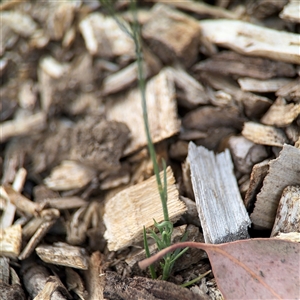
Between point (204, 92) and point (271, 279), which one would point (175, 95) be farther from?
point (271, 279)

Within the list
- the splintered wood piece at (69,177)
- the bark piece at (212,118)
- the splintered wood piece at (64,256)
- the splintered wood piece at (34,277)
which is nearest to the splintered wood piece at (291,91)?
the bark piece at (212,118)

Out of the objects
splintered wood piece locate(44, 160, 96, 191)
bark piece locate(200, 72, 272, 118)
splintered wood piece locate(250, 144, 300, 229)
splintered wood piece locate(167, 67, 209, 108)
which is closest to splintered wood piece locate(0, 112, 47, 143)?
splintered wood piece locate(44, 160, 96, 191)

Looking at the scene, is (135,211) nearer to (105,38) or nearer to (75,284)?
(75,284)

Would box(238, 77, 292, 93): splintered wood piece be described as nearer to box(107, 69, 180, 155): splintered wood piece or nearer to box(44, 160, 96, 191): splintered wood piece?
box(107, 69, 180, 155): splintered wood piece

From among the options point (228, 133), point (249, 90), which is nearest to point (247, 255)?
point (228, 133)

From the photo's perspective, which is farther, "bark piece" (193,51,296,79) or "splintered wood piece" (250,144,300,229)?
"bark piece" (193,51,296,79)

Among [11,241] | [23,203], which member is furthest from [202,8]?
[11,241]

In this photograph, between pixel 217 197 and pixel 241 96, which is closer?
pixel 217 197
